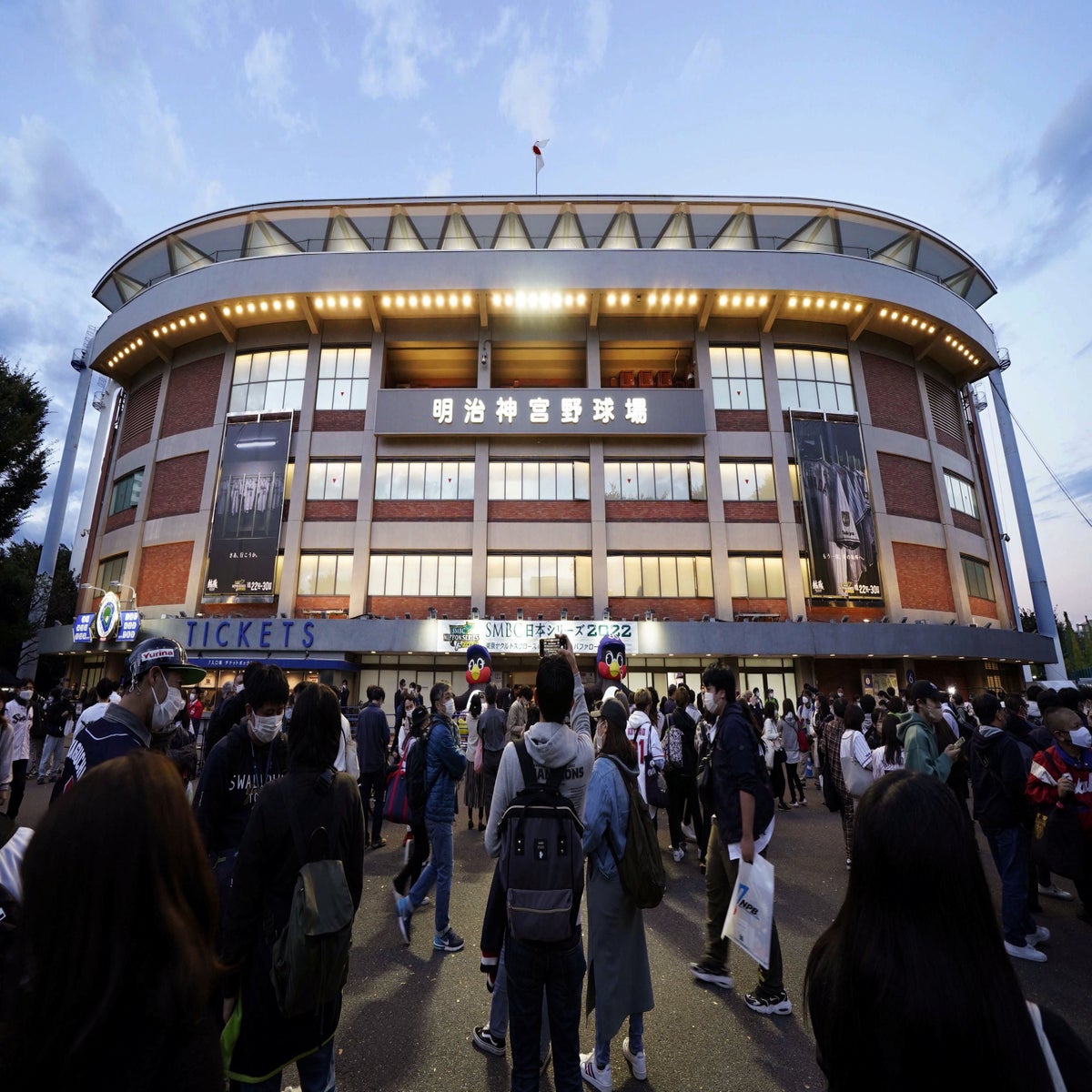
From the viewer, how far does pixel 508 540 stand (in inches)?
984

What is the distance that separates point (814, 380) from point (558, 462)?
12932mm

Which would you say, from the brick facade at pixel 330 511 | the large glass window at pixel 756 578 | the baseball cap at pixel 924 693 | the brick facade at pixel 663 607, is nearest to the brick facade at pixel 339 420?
the brick facade at pixel 330 511

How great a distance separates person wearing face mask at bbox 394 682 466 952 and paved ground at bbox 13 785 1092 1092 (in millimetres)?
180

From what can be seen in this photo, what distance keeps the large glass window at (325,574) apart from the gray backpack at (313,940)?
2331 cm

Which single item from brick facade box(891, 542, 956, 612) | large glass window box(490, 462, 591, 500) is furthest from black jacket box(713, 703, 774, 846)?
brick facade box(891, 542, 956, 612)

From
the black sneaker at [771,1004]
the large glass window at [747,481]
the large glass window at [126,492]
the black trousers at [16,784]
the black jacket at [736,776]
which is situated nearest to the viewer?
the black sneaker at [771,1004]

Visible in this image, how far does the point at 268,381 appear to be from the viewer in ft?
89.2

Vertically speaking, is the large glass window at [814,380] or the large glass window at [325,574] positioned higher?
the large glass window at [814,380]

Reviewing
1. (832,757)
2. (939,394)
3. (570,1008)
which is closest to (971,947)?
(570,1008)

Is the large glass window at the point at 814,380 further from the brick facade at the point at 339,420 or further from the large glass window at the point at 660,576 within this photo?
the brick facade at the point at 339,420

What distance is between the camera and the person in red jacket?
198 inches

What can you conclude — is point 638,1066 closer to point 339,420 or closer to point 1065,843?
point 1065,843

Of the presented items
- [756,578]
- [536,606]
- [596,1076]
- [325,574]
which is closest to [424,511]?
[325,574]

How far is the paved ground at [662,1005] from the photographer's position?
3.43 m
